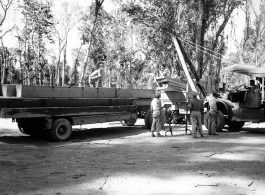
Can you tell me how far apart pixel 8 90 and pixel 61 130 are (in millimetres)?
2242

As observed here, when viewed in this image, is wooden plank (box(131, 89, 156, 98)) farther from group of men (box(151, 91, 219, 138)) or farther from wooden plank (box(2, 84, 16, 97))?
wooden plank (box(2, 84, 16, 97))

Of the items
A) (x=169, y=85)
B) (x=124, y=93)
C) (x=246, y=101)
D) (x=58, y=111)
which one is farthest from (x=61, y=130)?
(x=246, y=101)

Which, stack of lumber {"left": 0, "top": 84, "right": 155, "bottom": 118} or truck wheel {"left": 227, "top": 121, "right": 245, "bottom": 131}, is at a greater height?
stack of lumber {"left": 0, "top": 84, "right": 155, "bottom": 118}

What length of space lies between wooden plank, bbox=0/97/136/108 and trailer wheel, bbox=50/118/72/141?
60 centimetres

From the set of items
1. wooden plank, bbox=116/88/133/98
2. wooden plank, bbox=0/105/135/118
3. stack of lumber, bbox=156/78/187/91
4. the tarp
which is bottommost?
wooden plank, bbox=0/105/135/118

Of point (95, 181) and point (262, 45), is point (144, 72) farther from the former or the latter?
point (95, 181)

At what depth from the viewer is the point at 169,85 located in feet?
46.7

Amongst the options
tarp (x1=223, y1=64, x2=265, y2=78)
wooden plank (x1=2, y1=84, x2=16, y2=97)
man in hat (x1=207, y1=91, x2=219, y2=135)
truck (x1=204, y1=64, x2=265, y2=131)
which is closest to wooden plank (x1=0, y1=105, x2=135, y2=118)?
wooden plank (x1=2, y1=84, x2=16, y2=97)

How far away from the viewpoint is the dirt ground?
511 centimetres

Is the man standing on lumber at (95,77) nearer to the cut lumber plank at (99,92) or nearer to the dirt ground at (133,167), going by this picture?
the cut lumber plank at (99,92)

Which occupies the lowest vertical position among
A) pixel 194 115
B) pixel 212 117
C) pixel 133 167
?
pixel 133 167

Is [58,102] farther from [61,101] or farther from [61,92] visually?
[61,92]

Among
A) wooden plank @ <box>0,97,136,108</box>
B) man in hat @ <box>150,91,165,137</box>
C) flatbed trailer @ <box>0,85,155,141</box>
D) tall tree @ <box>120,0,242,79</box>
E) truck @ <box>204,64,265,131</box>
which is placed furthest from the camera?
tall tree @ <box>120,0,242,79</box>

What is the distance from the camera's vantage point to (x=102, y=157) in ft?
25.8
